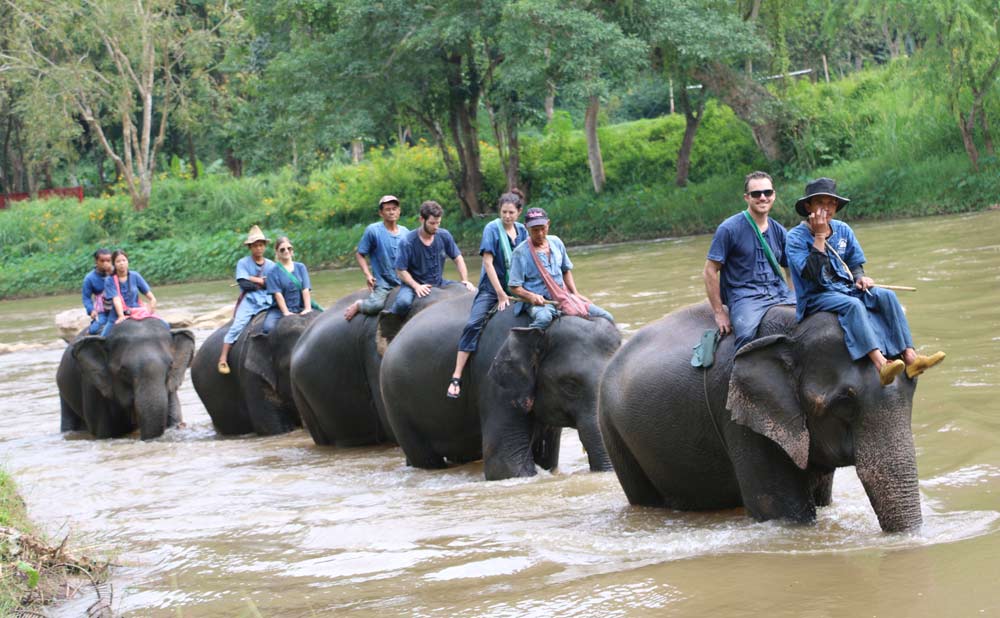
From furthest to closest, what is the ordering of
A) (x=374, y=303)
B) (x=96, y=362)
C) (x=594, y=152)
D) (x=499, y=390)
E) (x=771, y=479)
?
1. (x=594, y=152)
2. (x=96, y=362)
3. (x=374, y=303)
4. (x=499, y=390)
5. (x=771, y=479)

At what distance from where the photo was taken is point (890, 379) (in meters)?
4.48

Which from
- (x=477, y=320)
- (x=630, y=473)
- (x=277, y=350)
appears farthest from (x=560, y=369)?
(x=277, y=350)

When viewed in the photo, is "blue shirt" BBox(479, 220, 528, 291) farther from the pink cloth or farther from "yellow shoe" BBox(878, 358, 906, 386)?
"yellow shoe" BBox(878, 358, 906, 386)

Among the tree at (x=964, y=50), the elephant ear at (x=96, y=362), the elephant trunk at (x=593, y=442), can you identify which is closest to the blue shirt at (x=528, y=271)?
the elephant trunk at (x=593, y=442)

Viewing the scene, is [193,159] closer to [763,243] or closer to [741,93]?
[741,93]

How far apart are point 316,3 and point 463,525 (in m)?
21.3

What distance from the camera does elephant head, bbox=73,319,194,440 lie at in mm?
10594

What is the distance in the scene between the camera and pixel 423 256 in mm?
8648

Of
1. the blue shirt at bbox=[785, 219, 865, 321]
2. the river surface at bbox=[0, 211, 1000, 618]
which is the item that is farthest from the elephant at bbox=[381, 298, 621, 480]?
the blue shirt at bbox=[785, 219, 865, 321]

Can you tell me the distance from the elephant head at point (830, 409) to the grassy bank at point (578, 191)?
62.7 feet

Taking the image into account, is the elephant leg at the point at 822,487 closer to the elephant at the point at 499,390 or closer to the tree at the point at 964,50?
the elephant at the point at 499,390

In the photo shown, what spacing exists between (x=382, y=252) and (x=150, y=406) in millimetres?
2734

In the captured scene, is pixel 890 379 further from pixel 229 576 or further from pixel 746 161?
pixel 746 161

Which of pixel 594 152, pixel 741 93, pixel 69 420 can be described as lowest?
pixel 69 420
